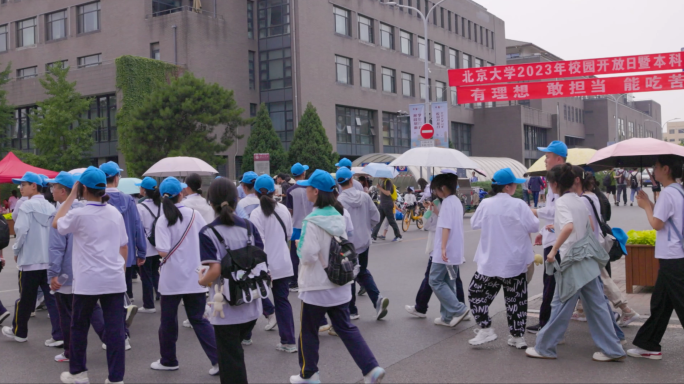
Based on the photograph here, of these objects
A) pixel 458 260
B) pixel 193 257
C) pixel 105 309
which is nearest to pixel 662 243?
pixel 458 260

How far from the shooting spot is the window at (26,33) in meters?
45.3

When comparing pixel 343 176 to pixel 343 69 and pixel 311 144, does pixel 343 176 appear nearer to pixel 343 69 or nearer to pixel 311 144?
pixel 311 144

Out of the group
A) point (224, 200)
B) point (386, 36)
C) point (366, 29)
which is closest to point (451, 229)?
point (224, 200)

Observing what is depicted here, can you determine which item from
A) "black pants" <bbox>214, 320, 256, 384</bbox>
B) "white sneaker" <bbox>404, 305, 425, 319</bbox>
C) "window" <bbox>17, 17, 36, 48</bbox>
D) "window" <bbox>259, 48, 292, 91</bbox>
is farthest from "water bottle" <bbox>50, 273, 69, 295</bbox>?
"window" <bbox>17, 17, 36, 48</bbox>

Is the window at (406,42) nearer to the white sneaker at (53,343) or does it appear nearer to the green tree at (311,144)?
the green tree at (311,144)

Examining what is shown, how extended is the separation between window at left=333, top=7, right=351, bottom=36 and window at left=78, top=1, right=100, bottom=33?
15.9m

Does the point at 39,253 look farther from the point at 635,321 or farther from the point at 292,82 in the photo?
the point at 292,82

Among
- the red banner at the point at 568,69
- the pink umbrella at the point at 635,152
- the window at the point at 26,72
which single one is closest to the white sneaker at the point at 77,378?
the pink umbrella at the point at 635,152

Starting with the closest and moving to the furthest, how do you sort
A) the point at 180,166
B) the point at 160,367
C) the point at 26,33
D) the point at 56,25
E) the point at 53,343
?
the point at 160,367 → the point at 53,343 → the point at 180,166 → the point at 56,25 → the point at 26,33

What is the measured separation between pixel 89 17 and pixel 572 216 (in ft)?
139

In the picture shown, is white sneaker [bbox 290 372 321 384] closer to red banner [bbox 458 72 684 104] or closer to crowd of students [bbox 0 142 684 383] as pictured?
crowd of students [bbox 0 142 684 383]

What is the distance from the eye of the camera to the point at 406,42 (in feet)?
174

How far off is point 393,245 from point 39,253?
10.8 m

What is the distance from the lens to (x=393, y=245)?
16.9 m
